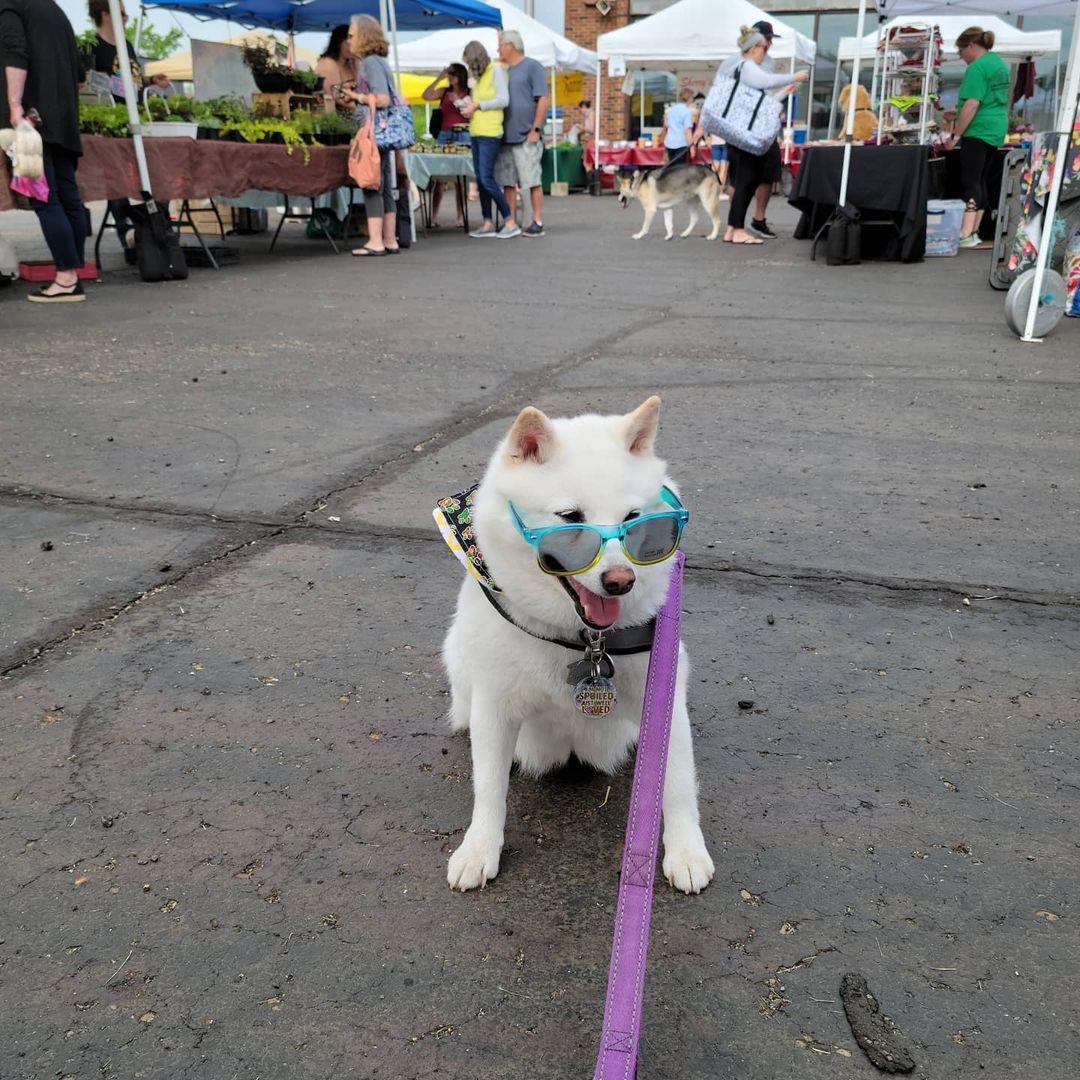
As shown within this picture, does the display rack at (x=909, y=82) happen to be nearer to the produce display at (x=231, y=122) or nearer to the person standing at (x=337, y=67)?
the person standing at (x=337, y=67)

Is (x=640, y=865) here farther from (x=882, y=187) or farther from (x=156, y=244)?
(x=882, y=187)

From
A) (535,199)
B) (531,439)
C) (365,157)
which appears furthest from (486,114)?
(531,439)

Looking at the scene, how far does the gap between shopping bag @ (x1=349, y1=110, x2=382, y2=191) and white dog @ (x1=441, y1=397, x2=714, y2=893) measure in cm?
980

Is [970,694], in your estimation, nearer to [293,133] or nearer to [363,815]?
[363,815]

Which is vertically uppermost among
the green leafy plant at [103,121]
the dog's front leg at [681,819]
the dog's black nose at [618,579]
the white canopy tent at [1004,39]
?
the white canopy tent at [1004,39]

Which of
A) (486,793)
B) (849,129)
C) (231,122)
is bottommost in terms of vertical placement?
(486,793)

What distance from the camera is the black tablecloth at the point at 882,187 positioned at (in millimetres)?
10438

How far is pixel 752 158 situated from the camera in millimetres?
12016

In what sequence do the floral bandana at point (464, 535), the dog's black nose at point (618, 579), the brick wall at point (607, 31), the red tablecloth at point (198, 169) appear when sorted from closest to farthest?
the dog's black nose at point (618, 579) → the floral bandana at point (464, 535) → the red tablecloth at point (198, 169) → the brick wall at point (607, 31)

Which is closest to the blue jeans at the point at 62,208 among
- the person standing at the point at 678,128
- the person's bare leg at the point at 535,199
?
the person's bare leg at the point at 535,199

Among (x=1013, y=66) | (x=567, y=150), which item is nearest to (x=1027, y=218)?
(x=1013, y=66)

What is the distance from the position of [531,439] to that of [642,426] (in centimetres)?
23

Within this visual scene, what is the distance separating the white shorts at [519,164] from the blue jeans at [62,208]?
5.96 metres

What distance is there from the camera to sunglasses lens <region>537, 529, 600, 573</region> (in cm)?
168
